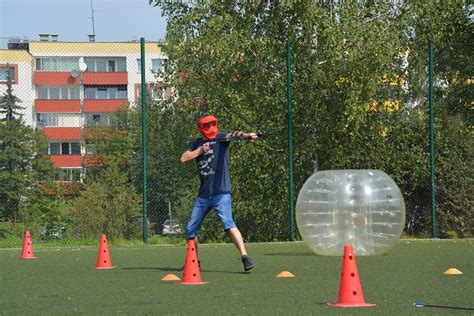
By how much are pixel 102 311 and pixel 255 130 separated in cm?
1483

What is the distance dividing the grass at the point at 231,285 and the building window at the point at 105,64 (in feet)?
256

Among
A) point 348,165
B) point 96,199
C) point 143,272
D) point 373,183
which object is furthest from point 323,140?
point 143,272

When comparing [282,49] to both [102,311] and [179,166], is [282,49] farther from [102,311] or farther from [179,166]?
[102,311]

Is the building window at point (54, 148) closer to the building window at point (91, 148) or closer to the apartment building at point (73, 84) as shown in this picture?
the apartment building at point (73, 84)

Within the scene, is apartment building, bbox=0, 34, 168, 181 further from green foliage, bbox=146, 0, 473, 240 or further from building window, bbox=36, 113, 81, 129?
green foliage, bbox=146, 0, 473, 240

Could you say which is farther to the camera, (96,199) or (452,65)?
(452,65)

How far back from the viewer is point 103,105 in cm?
9188

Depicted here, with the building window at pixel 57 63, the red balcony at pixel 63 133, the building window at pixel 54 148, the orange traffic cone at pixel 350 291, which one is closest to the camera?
the orange traffic cone at pixel 350 291

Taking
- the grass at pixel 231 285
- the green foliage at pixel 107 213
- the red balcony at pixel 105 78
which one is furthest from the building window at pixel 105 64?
the grass at pixel 231 285

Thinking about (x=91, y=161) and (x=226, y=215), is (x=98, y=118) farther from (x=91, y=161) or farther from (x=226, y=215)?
(x=226, y=215)

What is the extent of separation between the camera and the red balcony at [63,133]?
8019 cm

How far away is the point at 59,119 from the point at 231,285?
256 feet

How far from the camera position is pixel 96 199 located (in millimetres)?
22266

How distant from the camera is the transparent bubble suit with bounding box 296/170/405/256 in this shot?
1363 cm
